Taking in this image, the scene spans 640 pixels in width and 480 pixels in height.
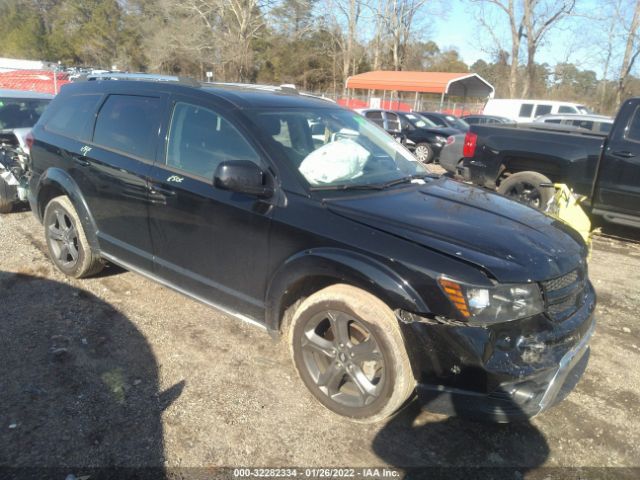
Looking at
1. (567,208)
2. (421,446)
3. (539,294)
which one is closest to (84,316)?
(421,446)

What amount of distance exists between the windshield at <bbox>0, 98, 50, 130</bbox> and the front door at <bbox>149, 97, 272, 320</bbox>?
16.8 feet

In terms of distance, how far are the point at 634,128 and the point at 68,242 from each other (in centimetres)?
683

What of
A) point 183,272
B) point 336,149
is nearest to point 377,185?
point 336,149

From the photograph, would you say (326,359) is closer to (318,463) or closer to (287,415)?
(287,415)

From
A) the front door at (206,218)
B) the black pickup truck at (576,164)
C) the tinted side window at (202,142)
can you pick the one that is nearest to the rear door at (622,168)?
the black pickup truck at (576,164)

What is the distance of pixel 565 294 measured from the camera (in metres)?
2.62

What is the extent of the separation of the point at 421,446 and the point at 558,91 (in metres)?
52.2

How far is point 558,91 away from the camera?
4691 centimetres

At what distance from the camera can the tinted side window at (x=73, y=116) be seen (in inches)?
164

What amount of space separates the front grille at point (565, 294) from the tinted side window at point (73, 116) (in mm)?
3767

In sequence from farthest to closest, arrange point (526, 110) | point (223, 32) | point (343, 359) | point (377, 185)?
point (223, 32) < point (526, 110) < point (377, 185) < point (343, 359)

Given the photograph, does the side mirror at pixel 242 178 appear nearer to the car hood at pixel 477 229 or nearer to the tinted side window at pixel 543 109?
the car hood at pixel 477 229

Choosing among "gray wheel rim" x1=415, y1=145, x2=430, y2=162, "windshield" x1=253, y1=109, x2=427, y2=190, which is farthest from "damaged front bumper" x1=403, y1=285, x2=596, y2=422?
"gray wheel rim" x1=415, y1=145, x2=430, y2=162

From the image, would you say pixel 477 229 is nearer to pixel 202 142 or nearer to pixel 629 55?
pixel 202 142
